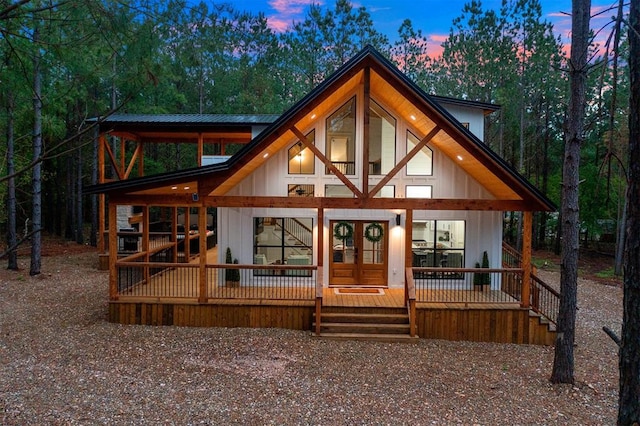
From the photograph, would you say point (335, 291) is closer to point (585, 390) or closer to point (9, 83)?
point (585, 390)

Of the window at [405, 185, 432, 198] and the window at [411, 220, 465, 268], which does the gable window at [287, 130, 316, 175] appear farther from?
the window at [411, 220, 465, 268]

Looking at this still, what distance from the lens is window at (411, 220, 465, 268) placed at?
10.8 m

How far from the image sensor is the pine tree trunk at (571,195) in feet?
20.2

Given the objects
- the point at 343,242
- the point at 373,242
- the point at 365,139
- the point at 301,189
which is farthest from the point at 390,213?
the point at 365,139

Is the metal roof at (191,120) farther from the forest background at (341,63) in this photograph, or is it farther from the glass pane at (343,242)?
the glass pane at (343,242)

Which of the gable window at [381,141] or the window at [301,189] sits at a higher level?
Result: the gable window at [381,141]

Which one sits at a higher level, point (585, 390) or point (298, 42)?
point (298, 42)

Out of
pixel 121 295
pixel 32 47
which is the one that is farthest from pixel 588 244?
pixel 32 47

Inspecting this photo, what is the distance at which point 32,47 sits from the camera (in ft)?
12.2

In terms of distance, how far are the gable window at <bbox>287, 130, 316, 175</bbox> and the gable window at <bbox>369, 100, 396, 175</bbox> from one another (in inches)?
68.2

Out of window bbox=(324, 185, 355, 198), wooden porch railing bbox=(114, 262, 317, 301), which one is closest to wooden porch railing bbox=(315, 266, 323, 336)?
wooden porch railing bbox=(114, 262, 317, 301)

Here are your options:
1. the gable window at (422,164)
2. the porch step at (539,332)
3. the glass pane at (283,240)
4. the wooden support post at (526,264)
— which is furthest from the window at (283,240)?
the porch step at (539,332)

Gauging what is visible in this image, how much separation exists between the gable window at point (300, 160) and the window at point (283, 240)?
138cm

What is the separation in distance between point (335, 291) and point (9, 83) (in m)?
8.08
